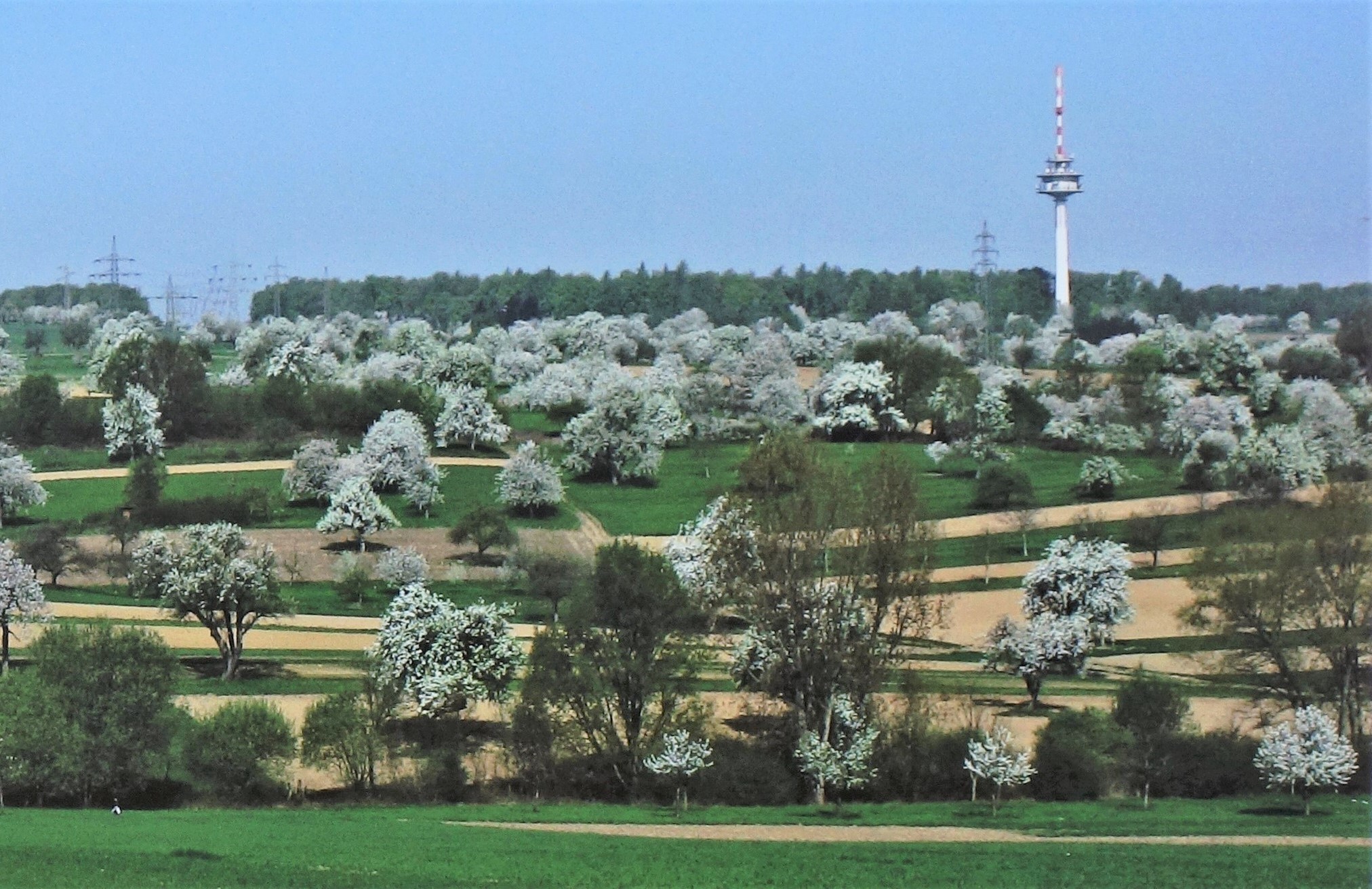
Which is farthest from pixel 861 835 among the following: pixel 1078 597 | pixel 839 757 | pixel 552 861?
pixel 1078 597

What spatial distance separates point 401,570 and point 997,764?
27.3 meters

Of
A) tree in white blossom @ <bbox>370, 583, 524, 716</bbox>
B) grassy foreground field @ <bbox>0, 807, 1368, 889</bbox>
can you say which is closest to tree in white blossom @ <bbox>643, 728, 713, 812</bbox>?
grassy foreground field @ <bbox>0, 807, 1368, 889</bbox>

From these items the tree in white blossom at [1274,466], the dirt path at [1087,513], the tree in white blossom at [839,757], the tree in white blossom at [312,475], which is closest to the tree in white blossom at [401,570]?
the dirt path at [1087,513]

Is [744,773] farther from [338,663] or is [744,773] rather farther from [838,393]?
[838,393]

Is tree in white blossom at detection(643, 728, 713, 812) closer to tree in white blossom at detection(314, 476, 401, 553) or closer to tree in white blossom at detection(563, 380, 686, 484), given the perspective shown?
tree in white blossom at detection(314, 476, 401, 553)

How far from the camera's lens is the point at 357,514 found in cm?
6544

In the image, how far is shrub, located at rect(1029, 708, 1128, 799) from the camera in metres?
37.8

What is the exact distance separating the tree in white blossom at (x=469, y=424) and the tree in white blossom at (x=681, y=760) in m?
52.9

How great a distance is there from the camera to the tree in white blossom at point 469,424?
89.2m

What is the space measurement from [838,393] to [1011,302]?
96.4m

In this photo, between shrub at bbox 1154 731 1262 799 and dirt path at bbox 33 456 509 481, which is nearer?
shrub at bbox 1154 731 1262 799

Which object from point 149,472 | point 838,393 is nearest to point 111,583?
point 149,472

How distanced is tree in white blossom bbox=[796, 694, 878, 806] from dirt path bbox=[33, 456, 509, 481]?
147ft

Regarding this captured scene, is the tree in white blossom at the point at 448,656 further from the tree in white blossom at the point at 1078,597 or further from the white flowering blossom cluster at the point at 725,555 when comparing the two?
the tree in white blossom at the point at 1078,597
